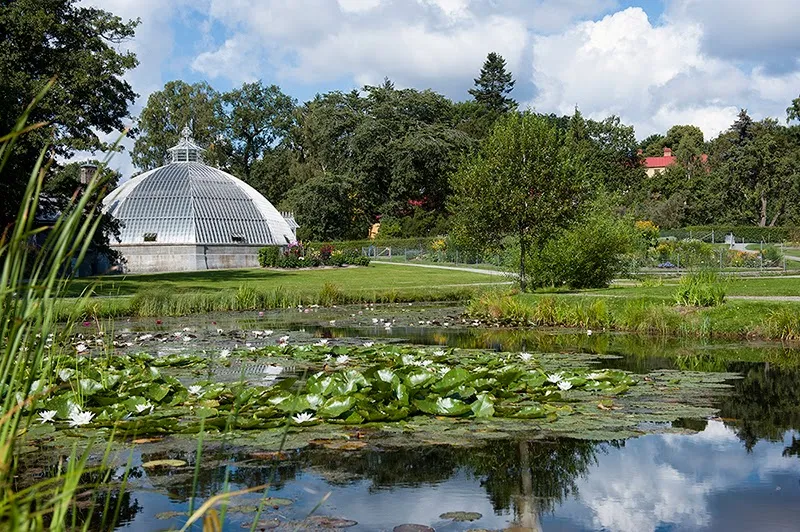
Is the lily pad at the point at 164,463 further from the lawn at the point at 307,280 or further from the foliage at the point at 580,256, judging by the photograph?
the lawn at the point at 307,280

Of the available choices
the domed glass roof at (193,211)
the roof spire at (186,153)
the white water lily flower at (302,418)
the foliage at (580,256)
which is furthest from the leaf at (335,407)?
the roof spire at (186,153)

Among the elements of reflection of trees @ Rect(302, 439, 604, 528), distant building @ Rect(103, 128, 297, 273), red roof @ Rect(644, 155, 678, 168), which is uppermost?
red roof @ Rect(644, 155, 678, 168)

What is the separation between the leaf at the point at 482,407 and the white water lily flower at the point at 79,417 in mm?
3234

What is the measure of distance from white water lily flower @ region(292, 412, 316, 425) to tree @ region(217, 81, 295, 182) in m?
71.4

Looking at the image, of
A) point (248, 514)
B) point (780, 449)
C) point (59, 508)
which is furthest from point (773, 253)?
point (59, 508)

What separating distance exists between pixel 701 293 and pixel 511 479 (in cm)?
1150

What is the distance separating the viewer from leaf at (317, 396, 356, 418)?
7.46 m

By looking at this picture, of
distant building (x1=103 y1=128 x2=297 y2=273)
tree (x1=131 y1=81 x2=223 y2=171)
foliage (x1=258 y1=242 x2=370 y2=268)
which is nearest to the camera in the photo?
foliage (x1=258 y1=242 x2=370 y2=268)

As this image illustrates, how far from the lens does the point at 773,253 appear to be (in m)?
38.5

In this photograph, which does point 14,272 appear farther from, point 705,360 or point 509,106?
point 509,106

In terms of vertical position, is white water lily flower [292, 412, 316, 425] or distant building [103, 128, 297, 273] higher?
distant building [103, 128, 297, 273]

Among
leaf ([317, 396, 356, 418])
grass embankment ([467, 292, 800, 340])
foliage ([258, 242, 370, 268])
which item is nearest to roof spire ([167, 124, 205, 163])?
foliage ([258, 242, 370, 268])

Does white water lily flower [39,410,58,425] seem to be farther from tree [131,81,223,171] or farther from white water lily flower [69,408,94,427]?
tree [131,81,223,171]

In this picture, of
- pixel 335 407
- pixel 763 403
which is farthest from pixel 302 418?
pixel 763 403
